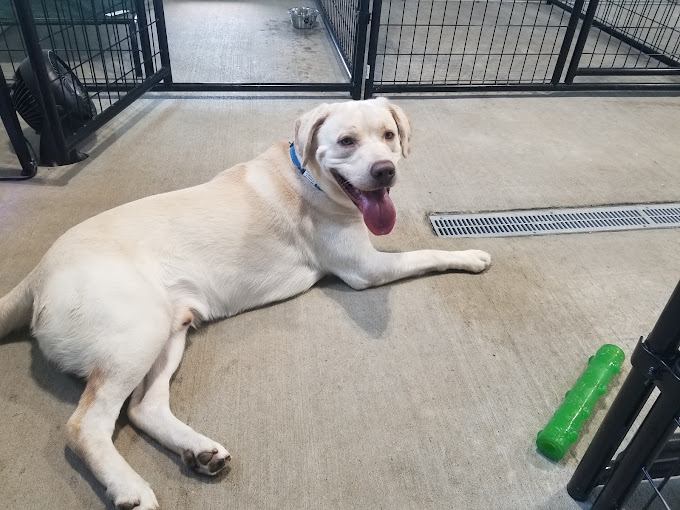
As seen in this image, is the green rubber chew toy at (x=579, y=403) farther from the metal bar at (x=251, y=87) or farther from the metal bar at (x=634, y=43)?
the metal bar at (x=634, y=43)

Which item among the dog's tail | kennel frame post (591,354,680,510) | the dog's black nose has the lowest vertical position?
Result: the dog's tail

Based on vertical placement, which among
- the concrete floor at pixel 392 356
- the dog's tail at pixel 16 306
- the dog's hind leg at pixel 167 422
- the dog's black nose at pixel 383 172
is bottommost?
the concrete floor at pixel 392 356

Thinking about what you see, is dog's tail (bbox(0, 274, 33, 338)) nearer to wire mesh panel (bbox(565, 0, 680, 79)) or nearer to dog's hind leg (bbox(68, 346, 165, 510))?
dog's hind leg (bbox(68, 346, 165, 510))

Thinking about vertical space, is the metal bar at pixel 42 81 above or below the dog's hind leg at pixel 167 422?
above

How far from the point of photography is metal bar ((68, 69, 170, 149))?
292 centimetres

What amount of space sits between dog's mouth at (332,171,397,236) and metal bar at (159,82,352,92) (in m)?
2.19

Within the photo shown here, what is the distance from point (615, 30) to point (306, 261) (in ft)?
16.8

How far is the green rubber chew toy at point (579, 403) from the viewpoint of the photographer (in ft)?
4.90

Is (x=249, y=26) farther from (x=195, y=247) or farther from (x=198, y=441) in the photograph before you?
(x=198, y=441)

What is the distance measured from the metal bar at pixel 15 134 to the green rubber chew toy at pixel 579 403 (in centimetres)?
275

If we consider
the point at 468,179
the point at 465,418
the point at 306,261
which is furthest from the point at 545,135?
the point at 465,418

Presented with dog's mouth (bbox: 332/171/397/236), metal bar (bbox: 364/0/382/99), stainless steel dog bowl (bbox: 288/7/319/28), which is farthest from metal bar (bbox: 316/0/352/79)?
dog's mouth (bbox: 332/171/397/236)

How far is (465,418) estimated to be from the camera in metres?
1.61

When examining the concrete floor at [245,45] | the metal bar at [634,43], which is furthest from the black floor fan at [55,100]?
the metal bar at [634,43]
